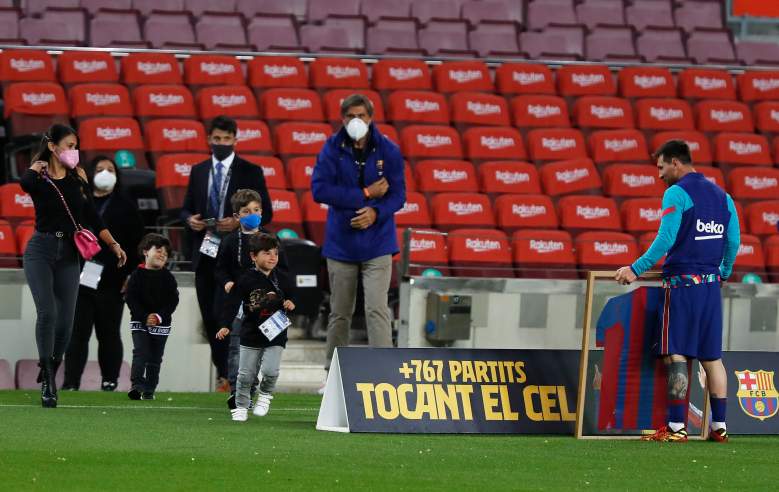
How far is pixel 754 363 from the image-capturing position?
8.62 m

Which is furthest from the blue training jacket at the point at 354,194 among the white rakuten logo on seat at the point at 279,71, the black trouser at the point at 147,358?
the white rakuten logo on seat at the point at 279,71

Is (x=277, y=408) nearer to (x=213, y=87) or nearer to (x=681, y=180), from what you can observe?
(x=681, y=180)

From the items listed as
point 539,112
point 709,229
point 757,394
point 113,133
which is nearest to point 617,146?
point 539,112

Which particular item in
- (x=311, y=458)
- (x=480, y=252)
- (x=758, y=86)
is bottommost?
(x=311, y=458)

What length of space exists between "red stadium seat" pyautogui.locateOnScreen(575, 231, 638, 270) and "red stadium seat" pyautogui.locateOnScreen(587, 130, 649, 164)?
3529mm

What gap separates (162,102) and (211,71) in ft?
3.65

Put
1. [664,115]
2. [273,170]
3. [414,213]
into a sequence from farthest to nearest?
[664,115]
[273,170]
[414,213]

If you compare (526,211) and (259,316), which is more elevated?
(526,211)

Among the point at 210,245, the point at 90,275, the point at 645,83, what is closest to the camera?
the point at 210,245

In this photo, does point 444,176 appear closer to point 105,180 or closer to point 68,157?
point 105,180

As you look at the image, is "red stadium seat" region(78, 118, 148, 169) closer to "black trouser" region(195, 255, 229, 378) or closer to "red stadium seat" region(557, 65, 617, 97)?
"black trouser" region(195, 255, 229, 378)

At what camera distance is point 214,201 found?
9.93m

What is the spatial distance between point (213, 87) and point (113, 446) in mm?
8325

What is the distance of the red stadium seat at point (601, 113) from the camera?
52.0 ft
